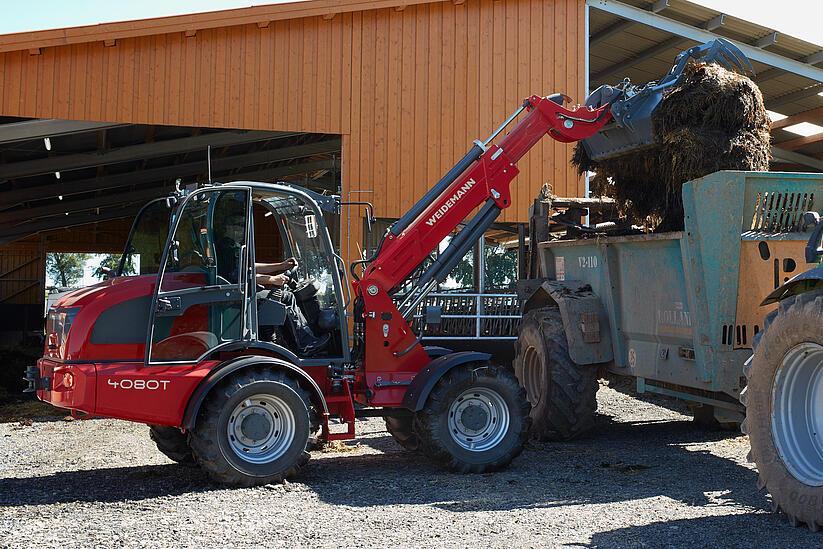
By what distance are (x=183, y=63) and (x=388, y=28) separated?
3335 millimetres

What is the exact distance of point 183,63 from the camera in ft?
44.4

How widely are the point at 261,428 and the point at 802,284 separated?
159 inches

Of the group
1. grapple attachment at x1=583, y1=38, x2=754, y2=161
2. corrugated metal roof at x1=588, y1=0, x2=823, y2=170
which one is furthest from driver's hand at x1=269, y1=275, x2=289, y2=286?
corrugated metal roof at x1=588, y1=0, x2=823, y2=170

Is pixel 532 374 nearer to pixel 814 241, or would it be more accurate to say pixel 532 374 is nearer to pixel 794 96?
pixel 814 241

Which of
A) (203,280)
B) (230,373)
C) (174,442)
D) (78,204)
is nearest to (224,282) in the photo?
(203,280)

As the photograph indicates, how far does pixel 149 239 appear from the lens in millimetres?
7684

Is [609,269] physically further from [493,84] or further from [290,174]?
[290,174]

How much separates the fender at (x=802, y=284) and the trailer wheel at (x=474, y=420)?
2.78 m

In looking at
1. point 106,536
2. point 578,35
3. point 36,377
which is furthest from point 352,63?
point 106,536

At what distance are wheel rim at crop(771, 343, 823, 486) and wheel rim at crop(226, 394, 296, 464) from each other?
359 cm

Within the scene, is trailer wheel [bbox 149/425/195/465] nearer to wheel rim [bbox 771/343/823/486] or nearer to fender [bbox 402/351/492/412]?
fender [bbox 402/351/492/412]

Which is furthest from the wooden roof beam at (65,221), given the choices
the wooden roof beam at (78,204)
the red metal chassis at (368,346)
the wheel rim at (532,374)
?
the red metal chassis at (368,346)

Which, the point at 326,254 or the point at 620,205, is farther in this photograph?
the point at 620,205

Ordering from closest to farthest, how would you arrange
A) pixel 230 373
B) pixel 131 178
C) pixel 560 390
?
pixel 230 373
pixel 560 390
pixel 131 178
